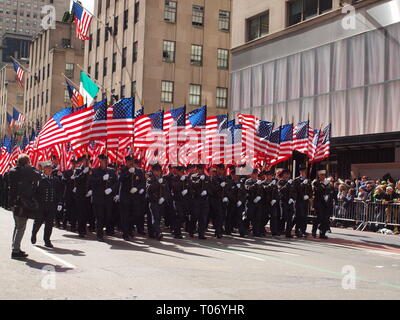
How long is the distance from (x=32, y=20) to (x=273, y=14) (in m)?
127

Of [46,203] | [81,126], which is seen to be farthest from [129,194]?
[81,126]

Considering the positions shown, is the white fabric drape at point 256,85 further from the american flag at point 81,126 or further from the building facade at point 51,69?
the building facade at point 51,69

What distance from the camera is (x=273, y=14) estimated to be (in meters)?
34.9

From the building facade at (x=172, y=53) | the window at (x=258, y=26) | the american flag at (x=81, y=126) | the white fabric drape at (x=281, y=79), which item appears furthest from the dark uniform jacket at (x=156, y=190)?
the building facade at (x=172, y=53)

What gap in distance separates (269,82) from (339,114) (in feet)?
20.1

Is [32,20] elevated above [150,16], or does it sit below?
above

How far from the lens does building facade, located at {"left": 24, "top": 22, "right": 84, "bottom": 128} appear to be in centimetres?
6912

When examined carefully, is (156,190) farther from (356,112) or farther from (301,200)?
(356,112)

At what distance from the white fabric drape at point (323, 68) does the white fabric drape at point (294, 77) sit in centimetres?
162

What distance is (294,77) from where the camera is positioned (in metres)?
33.0

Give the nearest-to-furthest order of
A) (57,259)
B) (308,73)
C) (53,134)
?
(57,259)
(53,134)
(308,73)

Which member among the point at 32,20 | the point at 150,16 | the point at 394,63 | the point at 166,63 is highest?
the point at 32,20
